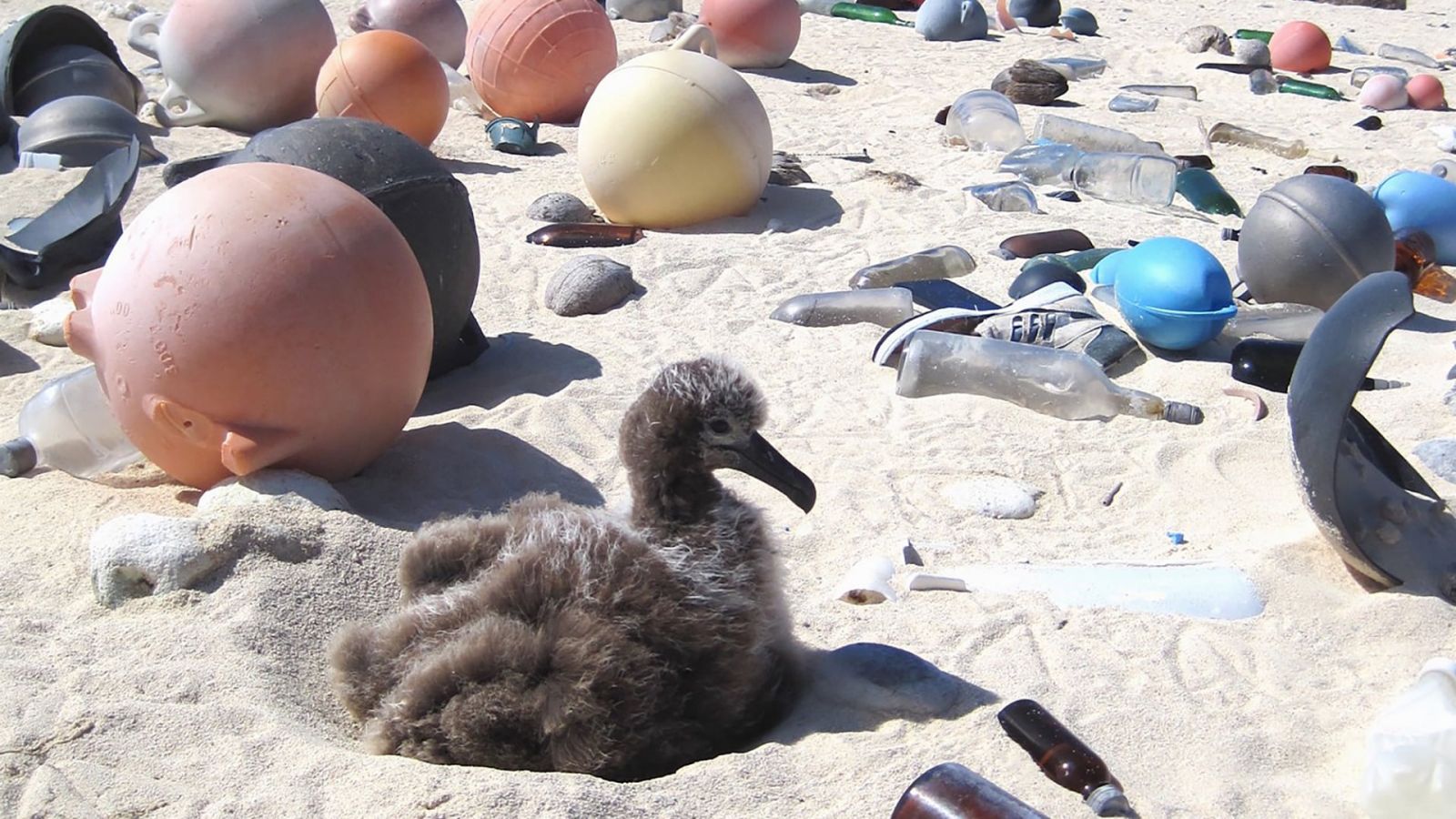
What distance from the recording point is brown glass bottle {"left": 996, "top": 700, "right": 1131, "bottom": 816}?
10.8 ft

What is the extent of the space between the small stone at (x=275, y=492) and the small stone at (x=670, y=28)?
9848 mm

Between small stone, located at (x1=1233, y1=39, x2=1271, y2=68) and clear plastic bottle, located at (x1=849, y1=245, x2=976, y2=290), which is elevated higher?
clear plastic bottle, located at (x1=849, y1=245, x2=976, y2=290)

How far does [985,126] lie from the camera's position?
10.7 meters

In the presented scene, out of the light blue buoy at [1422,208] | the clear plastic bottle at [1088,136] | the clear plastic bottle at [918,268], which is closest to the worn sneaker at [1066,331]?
the clear plastic bottle at [918,268]

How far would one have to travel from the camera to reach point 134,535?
409cm

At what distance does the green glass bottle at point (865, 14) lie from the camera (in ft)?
51.8

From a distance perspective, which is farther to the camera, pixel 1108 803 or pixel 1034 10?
pixel 1034 10

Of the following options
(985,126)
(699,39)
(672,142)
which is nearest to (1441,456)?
(672,142)

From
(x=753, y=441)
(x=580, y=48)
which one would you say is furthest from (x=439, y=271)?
(x=580, y=48)

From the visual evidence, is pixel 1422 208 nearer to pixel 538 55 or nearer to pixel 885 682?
pixel 885 682

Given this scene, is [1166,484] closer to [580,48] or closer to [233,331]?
[233,331]

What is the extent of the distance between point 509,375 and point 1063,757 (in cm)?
380

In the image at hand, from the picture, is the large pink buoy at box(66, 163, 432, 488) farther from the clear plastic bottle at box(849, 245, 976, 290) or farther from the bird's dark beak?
the clear plastic bottle at box(849, 245, 976, 290)

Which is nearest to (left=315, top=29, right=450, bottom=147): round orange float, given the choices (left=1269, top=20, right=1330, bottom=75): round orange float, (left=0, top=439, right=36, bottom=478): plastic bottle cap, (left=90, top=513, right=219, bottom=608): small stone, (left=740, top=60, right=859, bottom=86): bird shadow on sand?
(left=740, top=60, right=859, bottom=86): bird shadow on sand
